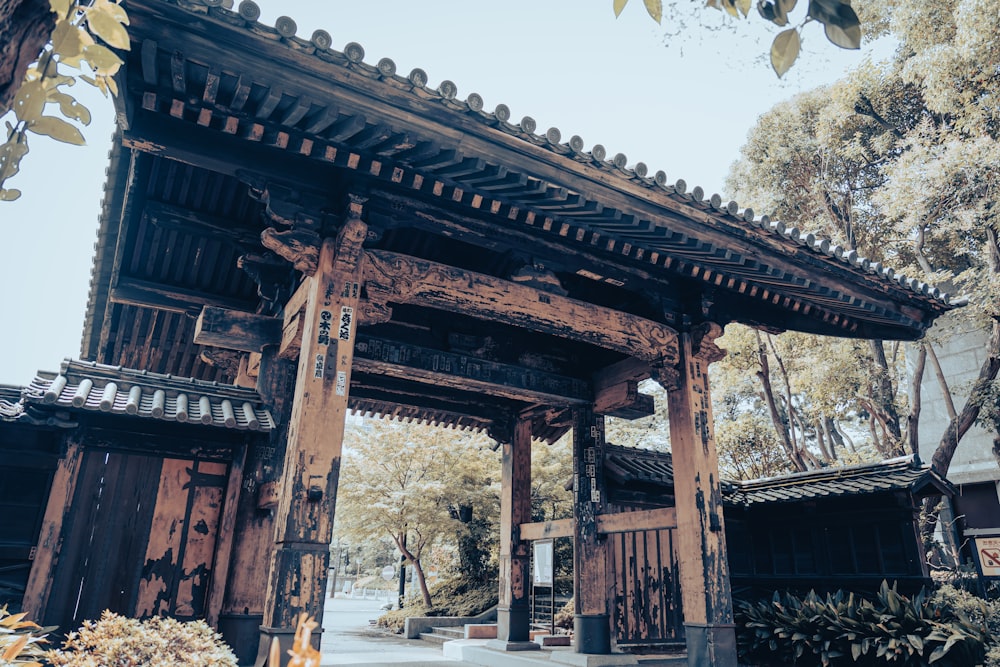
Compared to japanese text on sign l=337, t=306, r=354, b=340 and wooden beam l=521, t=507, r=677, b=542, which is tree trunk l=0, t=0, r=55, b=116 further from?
wooden beam l=521, t=507, r=677, b=542

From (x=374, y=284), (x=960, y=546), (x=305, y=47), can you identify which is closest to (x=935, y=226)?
(x=960, y=546)

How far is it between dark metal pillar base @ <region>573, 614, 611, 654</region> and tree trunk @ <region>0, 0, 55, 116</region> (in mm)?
9843

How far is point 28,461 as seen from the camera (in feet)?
20.3

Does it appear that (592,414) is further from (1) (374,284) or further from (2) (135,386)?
(2) (135,386)

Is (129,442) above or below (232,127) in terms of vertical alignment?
below

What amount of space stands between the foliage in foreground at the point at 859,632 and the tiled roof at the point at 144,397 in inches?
302

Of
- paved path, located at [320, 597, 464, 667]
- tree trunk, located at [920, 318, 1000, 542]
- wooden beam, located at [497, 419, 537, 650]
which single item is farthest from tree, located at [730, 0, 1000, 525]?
paved path, located at [320, 597, 464, 667]

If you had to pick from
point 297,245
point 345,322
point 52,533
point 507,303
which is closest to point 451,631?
point 52,533

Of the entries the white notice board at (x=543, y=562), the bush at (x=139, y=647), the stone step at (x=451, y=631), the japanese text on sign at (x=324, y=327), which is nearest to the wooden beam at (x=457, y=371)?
the japanese text on sign at (x=324, y=327)

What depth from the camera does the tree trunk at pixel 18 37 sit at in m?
1.46

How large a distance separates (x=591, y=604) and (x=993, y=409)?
9373 millimetres

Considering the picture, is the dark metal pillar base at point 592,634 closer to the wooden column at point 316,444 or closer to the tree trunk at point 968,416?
the wooden column at point 316,444

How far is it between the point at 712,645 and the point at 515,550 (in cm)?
459

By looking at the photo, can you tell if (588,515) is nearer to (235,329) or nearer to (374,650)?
(235,329)
